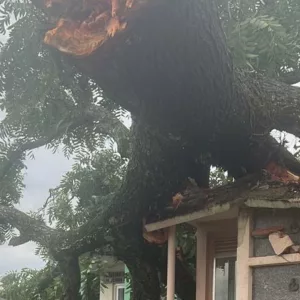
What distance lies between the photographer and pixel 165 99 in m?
A: 5.71

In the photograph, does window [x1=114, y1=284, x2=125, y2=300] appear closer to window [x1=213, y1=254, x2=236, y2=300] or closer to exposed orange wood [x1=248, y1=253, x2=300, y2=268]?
window [x1=213, y1=254, x2=236, y2=300]

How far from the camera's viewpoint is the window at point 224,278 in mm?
6840

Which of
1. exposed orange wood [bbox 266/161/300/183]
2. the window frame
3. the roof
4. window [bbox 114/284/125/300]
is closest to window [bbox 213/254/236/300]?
the window frame

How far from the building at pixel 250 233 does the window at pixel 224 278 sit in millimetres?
10

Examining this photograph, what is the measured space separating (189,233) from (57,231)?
1726 millimetres

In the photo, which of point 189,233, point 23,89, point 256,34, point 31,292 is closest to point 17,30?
point 23,89

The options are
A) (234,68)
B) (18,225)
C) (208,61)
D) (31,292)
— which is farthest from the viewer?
(31,292)

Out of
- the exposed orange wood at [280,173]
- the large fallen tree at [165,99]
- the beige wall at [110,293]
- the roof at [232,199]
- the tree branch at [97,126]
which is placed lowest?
the beige wall at [110,293]

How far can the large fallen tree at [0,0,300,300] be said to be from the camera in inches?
201

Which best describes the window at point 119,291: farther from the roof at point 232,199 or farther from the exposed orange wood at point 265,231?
the exposed orange wood at point 265,231

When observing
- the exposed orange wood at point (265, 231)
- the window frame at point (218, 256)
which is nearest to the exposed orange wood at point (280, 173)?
the exposed orange wood at point (265, 231)

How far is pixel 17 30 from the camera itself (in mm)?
7695

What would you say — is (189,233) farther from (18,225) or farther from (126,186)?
(18,225)

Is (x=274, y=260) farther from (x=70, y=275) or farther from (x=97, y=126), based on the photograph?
(x=97, y=126)
